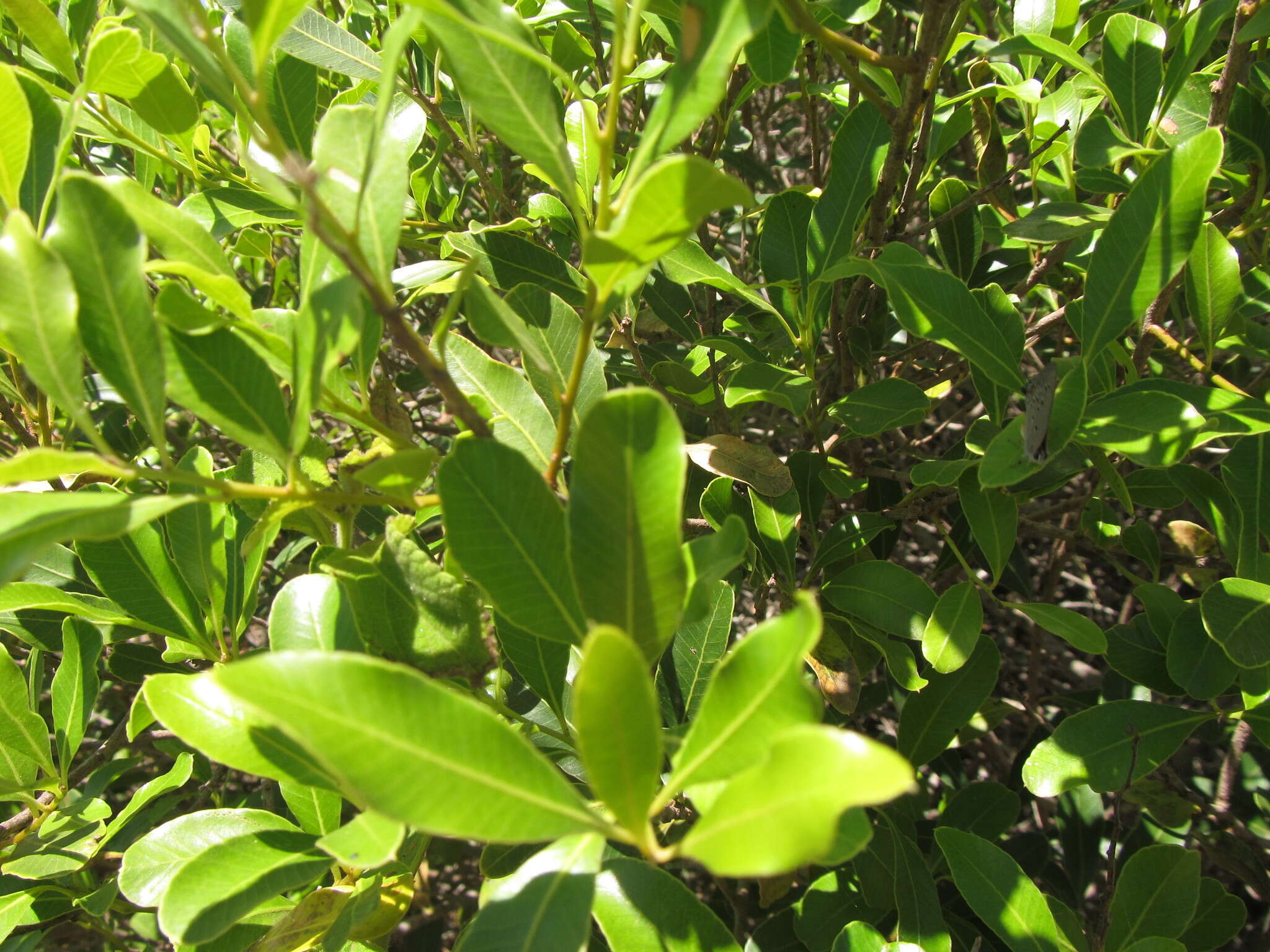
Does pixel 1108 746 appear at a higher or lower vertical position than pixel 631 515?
lower

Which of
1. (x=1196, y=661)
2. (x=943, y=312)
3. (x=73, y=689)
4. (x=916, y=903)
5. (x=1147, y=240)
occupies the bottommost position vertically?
(x=916, y=903)

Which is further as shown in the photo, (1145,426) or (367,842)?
(1145,426)

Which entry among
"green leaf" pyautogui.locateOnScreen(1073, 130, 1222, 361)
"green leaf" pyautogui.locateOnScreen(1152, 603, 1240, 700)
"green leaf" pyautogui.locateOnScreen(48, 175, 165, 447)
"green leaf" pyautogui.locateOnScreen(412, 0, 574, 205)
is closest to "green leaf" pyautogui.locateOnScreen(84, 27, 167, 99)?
"green leaf" pyautogui.locateOnScreen(48, 175, 165, 447)

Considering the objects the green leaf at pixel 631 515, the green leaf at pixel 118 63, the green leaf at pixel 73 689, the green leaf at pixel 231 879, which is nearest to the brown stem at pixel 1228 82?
the green leaf at pixel 631 515

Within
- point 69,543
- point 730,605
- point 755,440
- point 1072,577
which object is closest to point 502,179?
point 755,440

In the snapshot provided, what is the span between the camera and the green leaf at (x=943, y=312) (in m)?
1.05

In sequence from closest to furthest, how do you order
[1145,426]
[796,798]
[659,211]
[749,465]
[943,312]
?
[796,798]
[659,211]
[1145,426]
[943,312]
[749,465]

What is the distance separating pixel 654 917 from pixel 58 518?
0.66m

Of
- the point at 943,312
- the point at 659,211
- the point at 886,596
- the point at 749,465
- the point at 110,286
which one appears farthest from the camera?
the point at 886,596

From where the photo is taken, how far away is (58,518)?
623 millimetres

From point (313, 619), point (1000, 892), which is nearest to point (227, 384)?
point (313, 619)

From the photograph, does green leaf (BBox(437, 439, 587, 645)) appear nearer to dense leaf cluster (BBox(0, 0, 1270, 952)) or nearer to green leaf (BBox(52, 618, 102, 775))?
dense leaf cluster (BBox(0, 0, 1270, 952))

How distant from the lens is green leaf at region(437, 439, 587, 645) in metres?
0.70

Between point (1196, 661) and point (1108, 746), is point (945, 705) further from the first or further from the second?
point (1196, 661)
